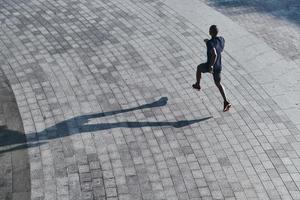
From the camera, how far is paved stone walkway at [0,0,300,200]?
23.8ft

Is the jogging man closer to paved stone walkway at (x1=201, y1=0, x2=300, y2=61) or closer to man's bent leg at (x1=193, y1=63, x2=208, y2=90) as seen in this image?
man's bent leg at (x1=193, y1=63, x2=208, y2=90)

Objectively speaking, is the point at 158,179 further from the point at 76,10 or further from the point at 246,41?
the point at 76,10

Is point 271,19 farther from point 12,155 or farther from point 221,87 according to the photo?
point 12,155

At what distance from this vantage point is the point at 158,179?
23.9 ft

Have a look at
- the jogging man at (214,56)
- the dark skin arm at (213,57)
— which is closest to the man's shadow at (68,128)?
the jogging man at (214,56)

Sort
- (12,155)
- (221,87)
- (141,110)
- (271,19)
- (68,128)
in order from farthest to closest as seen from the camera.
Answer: (271,19) → (141,110) → (221,87) → (68,128) → (12,155)

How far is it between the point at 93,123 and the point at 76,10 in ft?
17.5

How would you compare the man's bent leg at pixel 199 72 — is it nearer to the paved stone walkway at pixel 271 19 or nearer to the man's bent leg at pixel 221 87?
the man's bent leg at pixel 221 87

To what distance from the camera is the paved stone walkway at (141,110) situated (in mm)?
7242

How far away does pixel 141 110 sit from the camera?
882 cm

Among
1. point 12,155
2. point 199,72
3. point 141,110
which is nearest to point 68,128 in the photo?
point 12,155

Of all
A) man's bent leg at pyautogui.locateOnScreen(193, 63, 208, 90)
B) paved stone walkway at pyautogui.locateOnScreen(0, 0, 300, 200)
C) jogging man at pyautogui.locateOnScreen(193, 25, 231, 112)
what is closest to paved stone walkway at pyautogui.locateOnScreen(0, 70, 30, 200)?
paved stone walkway at pyautogui.locateOnScreen(0, 0, 300, 200)

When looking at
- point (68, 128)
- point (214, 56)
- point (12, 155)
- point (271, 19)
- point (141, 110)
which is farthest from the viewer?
point (271, 19)

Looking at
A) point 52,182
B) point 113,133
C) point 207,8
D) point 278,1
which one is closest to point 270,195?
point 113,133
